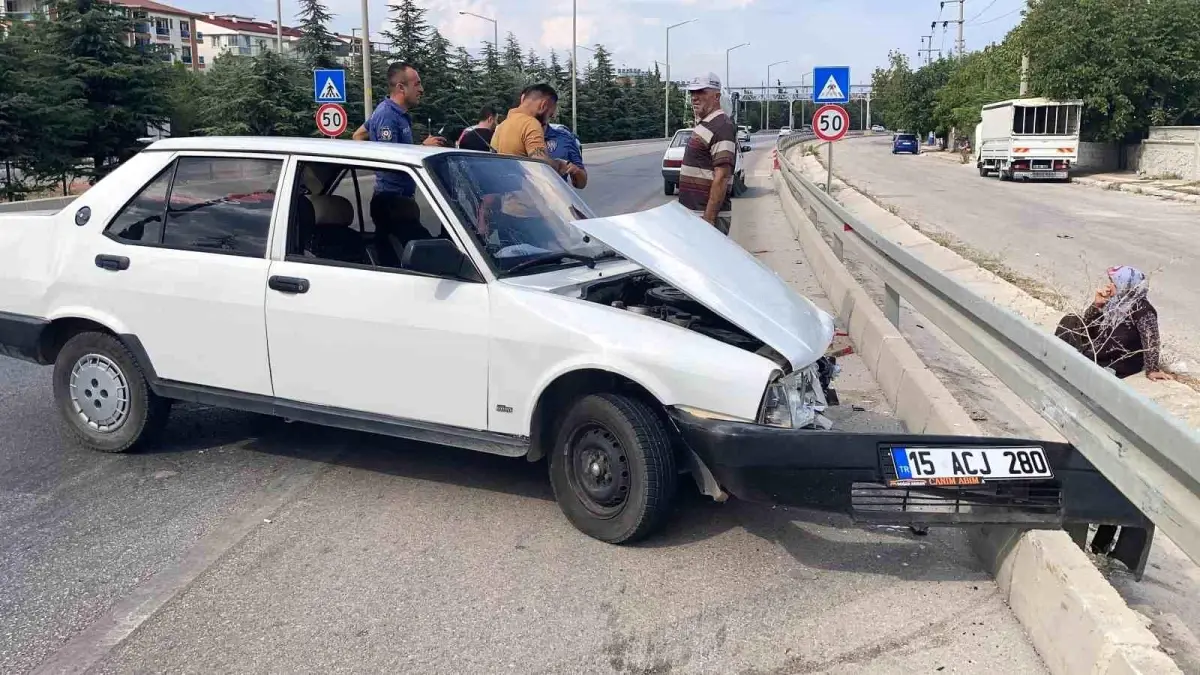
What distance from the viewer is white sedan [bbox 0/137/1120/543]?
3984mm

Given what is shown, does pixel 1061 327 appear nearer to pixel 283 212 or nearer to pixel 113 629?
pixel 283 212

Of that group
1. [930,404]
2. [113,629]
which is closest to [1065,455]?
[930,404]

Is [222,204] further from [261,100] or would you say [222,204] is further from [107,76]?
[261,100]

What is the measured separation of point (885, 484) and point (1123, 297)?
13.5 ft

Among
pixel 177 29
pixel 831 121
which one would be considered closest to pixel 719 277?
pixel 831 121

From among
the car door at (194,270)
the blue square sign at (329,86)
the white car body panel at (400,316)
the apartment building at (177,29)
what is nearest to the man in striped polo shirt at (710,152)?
the white car body panel at (400,316)

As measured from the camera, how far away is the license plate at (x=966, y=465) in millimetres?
3744

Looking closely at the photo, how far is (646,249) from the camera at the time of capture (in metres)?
4.38

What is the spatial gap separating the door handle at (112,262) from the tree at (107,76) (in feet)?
67.6

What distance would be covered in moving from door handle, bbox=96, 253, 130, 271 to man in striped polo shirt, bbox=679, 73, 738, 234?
4150 millimetres

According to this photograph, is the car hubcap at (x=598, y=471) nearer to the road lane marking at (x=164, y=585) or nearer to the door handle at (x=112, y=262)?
the road lane marking at (x=164, y=585)

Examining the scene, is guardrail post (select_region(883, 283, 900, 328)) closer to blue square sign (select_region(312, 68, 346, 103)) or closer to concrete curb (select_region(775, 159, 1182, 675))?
concrete curb (select_region(775, 159, 1182, 675))

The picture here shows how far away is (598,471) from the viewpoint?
4277 mm

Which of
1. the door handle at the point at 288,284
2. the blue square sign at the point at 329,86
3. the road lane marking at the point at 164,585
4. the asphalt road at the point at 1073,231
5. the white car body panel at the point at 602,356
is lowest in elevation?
the road lane marking at the point at 164,585
